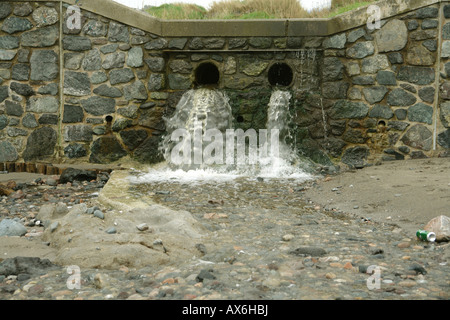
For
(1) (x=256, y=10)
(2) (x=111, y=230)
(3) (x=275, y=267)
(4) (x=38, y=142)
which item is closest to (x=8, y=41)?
(4) (x=38, y=142)

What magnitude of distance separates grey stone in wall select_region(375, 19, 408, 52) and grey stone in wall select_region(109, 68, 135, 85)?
388 cm

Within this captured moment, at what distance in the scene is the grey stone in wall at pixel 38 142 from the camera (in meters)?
7.94

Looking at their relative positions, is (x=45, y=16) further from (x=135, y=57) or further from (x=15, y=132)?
(x=15, y=132)

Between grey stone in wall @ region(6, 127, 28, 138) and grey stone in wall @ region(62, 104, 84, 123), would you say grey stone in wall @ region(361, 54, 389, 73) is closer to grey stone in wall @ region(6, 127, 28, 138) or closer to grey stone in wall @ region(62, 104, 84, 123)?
grey stone in wall @ region(62, 104, 84, 123)

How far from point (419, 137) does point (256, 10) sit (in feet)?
13.8

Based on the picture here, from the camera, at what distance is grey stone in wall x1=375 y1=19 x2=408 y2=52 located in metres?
7.32

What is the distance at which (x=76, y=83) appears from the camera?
7.90 meters

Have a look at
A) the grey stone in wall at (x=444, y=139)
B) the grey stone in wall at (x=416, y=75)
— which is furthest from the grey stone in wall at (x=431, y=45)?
the grey stone in wall at (x=444, y=139)

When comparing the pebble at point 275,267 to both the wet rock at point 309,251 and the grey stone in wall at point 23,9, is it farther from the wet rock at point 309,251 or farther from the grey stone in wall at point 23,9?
the grey stone in wall at point 23,9

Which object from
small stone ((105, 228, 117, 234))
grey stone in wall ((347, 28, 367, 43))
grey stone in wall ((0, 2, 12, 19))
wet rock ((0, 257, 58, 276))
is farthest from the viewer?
grey stone in wall ((0, 2, 12, 19))

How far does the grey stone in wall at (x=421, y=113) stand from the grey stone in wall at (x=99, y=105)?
461 centimetres

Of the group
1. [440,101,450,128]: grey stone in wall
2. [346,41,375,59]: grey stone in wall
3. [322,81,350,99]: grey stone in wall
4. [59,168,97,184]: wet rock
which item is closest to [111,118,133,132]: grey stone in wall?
[59,168,97,184]: wet rock

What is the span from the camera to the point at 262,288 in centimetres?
270
